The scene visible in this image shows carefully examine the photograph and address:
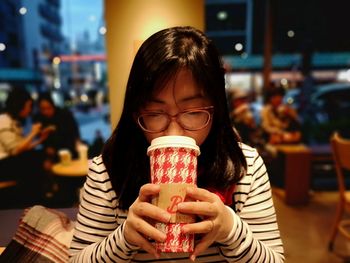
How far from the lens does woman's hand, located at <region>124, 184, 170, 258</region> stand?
584 mm

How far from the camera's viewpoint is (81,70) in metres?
5.80

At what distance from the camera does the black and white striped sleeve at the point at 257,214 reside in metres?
0.75

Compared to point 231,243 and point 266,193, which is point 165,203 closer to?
point 231,243

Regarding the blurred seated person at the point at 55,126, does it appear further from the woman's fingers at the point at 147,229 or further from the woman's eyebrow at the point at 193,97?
the woman's fingers at the point at 147,229

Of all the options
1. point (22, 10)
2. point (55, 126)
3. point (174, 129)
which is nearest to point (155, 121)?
point (174, 129)

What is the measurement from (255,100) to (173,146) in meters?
5.48

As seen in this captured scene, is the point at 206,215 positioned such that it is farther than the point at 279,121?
No

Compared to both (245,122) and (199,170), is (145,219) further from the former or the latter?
(245,122)

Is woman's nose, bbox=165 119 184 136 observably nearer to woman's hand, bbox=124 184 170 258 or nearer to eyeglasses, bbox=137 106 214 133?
eyeglasses, bbox=137 106 214 133

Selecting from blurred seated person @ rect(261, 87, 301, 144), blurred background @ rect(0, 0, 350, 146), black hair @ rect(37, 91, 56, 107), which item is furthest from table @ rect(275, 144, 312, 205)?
black hair @ rect(37, 91, 56, 107)

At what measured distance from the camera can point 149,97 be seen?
764 millimetres

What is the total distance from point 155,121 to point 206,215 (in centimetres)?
25

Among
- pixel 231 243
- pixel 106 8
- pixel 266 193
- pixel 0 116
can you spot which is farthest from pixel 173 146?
pixel 0 116

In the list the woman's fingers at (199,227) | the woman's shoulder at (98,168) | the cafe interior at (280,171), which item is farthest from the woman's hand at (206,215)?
the cafe interior at (280,171)
